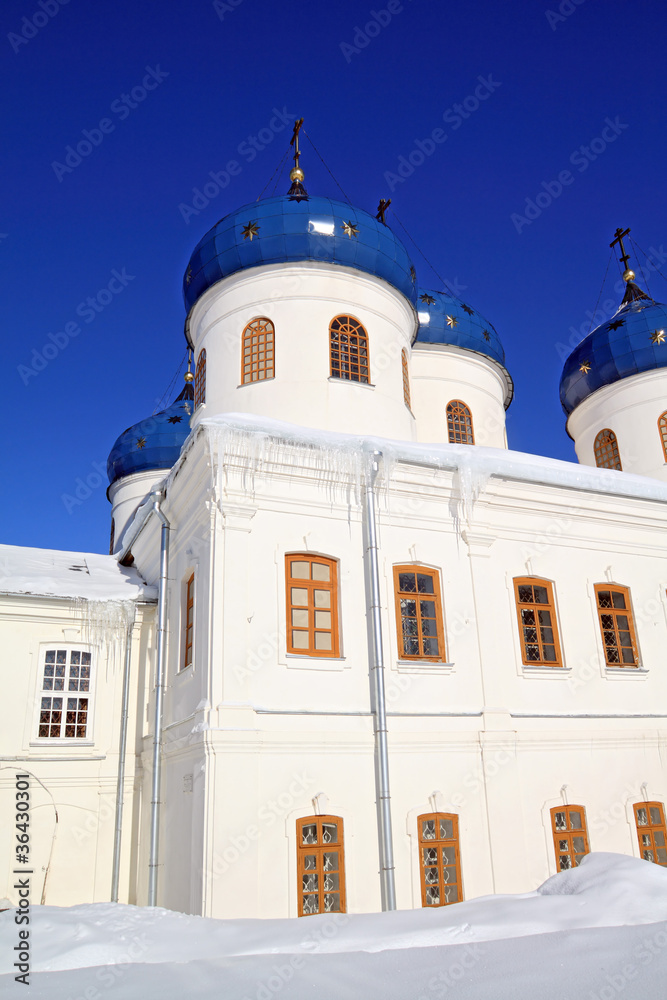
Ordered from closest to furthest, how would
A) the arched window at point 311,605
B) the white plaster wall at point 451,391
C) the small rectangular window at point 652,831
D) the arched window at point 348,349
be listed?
the arched window at point 311,605 → the small rectangular window at point 652,831 → the arched window at point 348,349 → the white plaster wall at point 451,391

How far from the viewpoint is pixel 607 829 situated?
995 cm

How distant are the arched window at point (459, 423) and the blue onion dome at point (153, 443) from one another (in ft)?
22.9

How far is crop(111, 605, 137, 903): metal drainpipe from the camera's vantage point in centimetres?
1024

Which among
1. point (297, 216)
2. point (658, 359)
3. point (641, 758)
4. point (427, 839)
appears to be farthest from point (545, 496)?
point (658, 359)

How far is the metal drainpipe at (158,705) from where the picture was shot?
30.1 ft

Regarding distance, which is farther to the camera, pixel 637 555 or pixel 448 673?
pixel 637 555

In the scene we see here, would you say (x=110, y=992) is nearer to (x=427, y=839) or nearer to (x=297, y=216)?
(x=427, y=839)

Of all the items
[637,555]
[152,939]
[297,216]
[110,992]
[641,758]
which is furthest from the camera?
[297,216]

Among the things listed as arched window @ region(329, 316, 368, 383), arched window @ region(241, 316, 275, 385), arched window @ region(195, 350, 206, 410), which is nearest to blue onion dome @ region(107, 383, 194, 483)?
arched window @ region(195, 350, 206, 410)

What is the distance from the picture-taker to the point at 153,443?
66.3ft

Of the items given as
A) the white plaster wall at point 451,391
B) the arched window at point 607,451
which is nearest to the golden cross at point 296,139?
the white plaster wall at point 451,391

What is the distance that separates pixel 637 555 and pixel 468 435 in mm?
5726

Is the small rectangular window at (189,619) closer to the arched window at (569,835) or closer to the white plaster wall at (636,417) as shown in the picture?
the arched window at (569,835)

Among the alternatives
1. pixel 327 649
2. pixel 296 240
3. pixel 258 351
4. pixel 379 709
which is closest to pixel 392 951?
pixel 379 709
